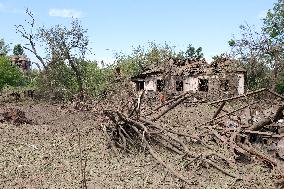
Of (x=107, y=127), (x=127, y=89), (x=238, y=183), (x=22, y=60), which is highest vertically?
(x=22, y=60)

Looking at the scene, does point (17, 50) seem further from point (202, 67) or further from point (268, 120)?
point (268, 120)

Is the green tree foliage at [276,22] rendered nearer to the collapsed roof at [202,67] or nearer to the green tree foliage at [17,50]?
the collapsed roof at [202,67]

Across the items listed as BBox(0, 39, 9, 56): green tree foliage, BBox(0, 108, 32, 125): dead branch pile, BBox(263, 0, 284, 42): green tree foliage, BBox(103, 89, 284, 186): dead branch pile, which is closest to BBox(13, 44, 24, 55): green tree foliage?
BBox(0, 39, 9, 56): green tree foliage

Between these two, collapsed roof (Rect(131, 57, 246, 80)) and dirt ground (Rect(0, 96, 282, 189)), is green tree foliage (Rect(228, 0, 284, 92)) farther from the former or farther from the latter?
dirt ground (Rect(0, 96, 282, 189))

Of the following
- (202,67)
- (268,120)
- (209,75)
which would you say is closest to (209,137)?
(268,120)

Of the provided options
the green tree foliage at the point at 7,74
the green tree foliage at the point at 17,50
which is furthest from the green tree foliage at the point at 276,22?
the green tree foliage at the point at 17,50

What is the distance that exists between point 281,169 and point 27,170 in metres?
4.62

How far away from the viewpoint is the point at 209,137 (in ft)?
31.0

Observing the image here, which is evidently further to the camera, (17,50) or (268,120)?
A: (17,50)

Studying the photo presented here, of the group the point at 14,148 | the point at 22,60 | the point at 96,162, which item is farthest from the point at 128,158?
the point at 22,60

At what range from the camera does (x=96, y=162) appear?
828 centimetres

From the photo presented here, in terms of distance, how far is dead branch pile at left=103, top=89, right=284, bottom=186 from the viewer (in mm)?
8047

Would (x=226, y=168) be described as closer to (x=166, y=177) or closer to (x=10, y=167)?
(x=166, y=177)

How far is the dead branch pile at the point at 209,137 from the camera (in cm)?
805
